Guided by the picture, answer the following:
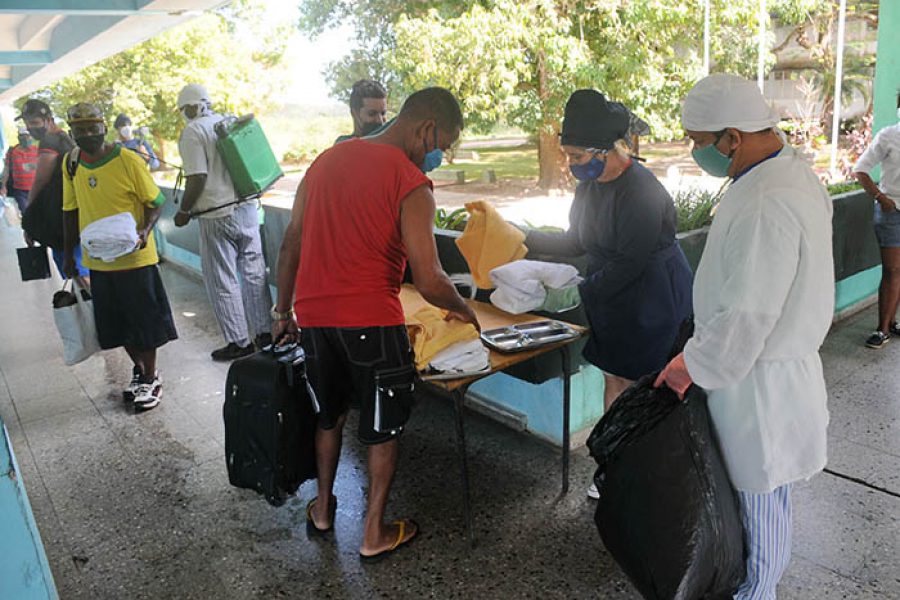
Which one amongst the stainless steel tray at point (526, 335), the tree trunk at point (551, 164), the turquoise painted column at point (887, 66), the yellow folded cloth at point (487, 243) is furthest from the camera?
the tree trunk at point (551, 164)

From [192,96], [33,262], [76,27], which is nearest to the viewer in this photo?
[33,262]

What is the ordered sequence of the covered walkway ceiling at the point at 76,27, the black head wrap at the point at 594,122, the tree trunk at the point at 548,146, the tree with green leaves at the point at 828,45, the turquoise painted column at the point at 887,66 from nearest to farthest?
the black head wrap at the point at 594,122
the turquoise painted column at the point at 887,66
the covered walkway ceiling at the point at 76,27
the tree trunk at the point at 548,146
the tree with green leaves at the point at 828,45

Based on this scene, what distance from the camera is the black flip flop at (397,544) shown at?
2715 millimetres

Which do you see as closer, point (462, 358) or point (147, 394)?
point (462, 358)

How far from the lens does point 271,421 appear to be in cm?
266

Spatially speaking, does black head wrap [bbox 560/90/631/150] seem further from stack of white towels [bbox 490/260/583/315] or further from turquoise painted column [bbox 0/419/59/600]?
turquoise painted column [bbox 0/419/59/600]

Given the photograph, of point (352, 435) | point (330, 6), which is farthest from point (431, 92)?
point (330, 6)

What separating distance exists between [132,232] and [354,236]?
6.85 feet

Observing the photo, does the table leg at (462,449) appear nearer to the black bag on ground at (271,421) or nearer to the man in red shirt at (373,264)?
the man in red shirt at (373,264)

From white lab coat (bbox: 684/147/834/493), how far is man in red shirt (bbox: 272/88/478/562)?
0.96m

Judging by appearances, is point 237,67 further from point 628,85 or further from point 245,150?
point 245,150

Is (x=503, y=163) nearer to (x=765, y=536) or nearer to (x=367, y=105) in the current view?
(x=367, y=105)

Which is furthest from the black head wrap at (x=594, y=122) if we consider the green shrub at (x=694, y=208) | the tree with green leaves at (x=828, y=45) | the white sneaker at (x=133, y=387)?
the tree with green leaves at (x=828, y=45)

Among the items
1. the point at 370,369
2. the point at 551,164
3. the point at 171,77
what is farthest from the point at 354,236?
the point at 171,77
